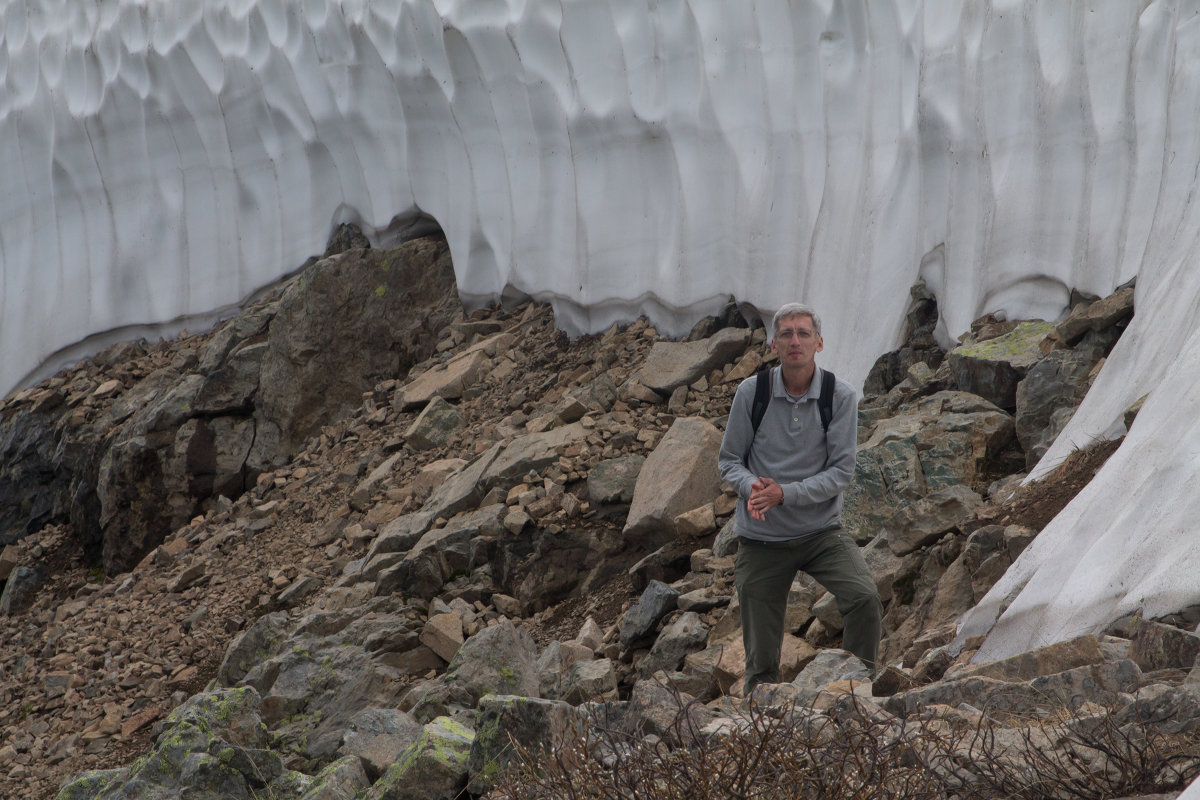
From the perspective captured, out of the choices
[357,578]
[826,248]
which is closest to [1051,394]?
[826,248]

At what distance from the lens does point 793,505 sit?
416cm

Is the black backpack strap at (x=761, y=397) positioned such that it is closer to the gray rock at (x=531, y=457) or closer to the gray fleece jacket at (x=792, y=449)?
the gray fleece jacket at (x=792, y=449)

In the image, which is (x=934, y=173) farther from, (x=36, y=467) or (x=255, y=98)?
(x=36, y=467)

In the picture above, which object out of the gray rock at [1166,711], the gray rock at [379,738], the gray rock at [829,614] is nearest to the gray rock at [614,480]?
the gray rock at [829,614]

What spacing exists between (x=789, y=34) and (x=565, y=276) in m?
2.50

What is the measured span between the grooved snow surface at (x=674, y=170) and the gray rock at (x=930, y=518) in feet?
1.38

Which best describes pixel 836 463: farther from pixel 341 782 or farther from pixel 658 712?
pixel 341 782

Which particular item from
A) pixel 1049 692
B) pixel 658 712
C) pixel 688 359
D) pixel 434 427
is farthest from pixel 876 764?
pixel 434 427

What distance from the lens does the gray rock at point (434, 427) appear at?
29.6 ft

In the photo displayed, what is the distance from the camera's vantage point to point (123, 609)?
9.09 m

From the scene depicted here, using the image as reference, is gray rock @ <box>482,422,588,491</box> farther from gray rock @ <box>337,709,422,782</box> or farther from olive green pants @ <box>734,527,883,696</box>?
olive green pants @ <box>734,527,883,696</box>

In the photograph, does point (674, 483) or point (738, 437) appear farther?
point (674, 483)

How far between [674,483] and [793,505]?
2595 millimetres

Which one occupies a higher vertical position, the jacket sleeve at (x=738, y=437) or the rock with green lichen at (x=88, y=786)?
the jacket sleeve at (x=738, y=437)
